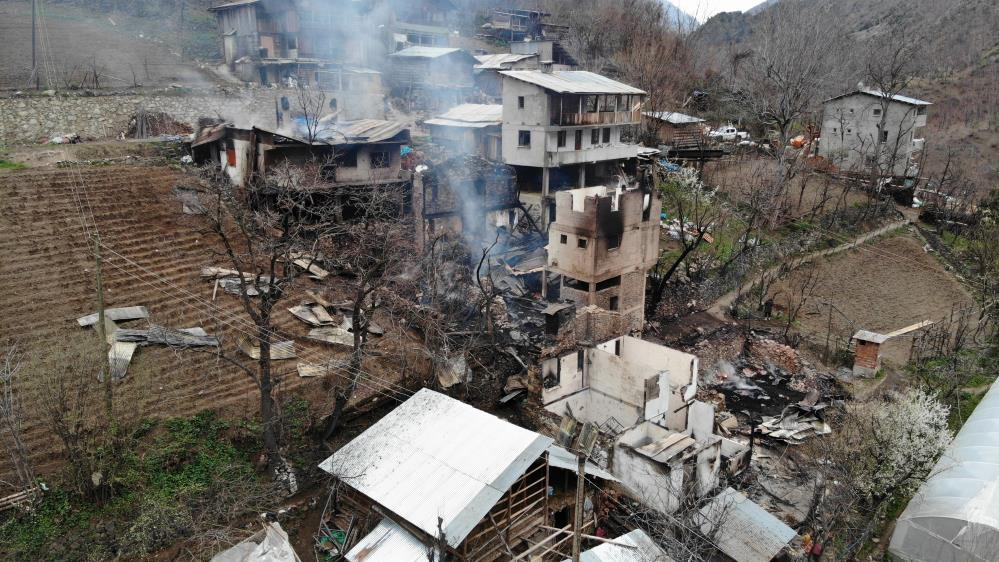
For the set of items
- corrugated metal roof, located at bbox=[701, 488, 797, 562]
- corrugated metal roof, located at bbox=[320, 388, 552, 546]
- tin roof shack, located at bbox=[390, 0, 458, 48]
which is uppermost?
tin roof shack, located at bbox=[390, 0, 458, 48]

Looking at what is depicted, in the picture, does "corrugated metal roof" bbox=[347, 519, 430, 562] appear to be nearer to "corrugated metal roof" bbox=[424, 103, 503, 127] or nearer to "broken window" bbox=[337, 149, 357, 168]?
"broken window" bbox=[337, 149, 357, 168]

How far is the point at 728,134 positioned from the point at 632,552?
32.4 m

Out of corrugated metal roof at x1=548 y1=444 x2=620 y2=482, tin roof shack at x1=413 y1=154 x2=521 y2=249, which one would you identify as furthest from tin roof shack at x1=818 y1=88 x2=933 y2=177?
corrugated metal roof at x1=548 y1=444 x2=620 y2=482

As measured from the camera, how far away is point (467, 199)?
974 inches

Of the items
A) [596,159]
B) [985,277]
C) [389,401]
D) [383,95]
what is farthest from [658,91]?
[389,401]

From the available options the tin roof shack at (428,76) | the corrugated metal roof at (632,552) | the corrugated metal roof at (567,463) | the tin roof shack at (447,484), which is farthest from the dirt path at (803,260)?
the tin roof shack at (428,76)

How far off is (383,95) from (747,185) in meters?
20.0

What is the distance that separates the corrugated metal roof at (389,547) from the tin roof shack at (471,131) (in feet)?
68.1

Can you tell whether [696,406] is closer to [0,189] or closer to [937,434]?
[937,434]

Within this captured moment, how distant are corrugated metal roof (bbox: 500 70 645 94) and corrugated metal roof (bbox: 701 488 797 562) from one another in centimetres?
1779

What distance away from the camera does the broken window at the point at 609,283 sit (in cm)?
2000

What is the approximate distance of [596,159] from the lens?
2891 cm

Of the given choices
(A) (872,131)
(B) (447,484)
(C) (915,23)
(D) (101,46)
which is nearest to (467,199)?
(B) (447,484)

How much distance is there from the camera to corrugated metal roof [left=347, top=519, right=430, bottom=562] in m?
10.2
